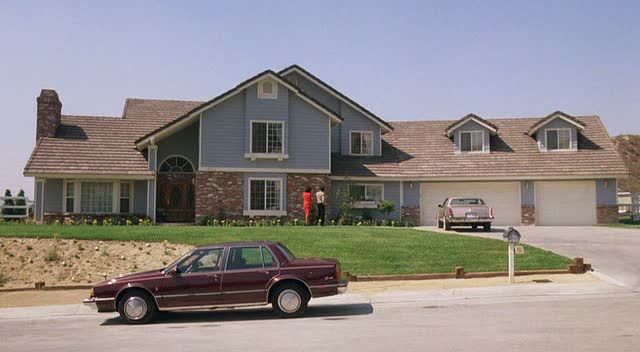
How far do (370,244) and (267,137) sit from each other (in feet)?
39.9

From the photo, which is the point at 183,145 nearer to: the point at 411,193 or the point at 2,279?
the point at 411,193

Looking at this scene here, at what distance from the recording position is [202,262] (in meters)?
13.2

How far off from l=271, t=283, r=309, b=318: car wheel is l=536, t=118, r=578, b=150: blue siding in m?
25.9

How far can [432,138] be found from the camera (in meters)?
37.5

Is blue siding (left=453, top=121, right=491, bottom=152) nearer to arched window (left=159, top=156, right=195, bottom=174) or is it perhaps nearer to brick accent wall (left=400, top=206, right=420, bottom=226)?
brick accent wall (left=400, top=206, right=420, bottom=226)

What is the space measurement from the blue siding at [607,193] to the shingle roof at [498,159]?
594 millimetres

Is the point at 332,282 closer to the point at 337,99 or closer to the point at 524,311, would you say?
the point at 524,311

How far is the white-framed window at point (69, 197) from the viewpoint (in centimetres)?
3145

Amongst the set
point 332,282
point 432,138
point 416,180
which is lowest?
point 332,282

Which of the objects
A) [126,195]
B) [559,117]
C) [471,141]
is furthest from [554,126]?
[126,195]

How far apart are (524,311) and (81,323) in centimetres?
859

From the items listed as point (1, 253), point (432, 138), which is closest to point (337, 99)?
point (432, 138)

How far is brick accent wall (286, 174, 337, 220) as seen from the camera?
31266 millimetres

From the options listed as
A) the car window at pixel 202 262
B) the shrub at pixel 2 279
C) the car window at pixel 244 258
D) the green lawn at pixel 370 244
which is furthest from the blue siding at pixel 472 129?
the car window at pixel 202 262
